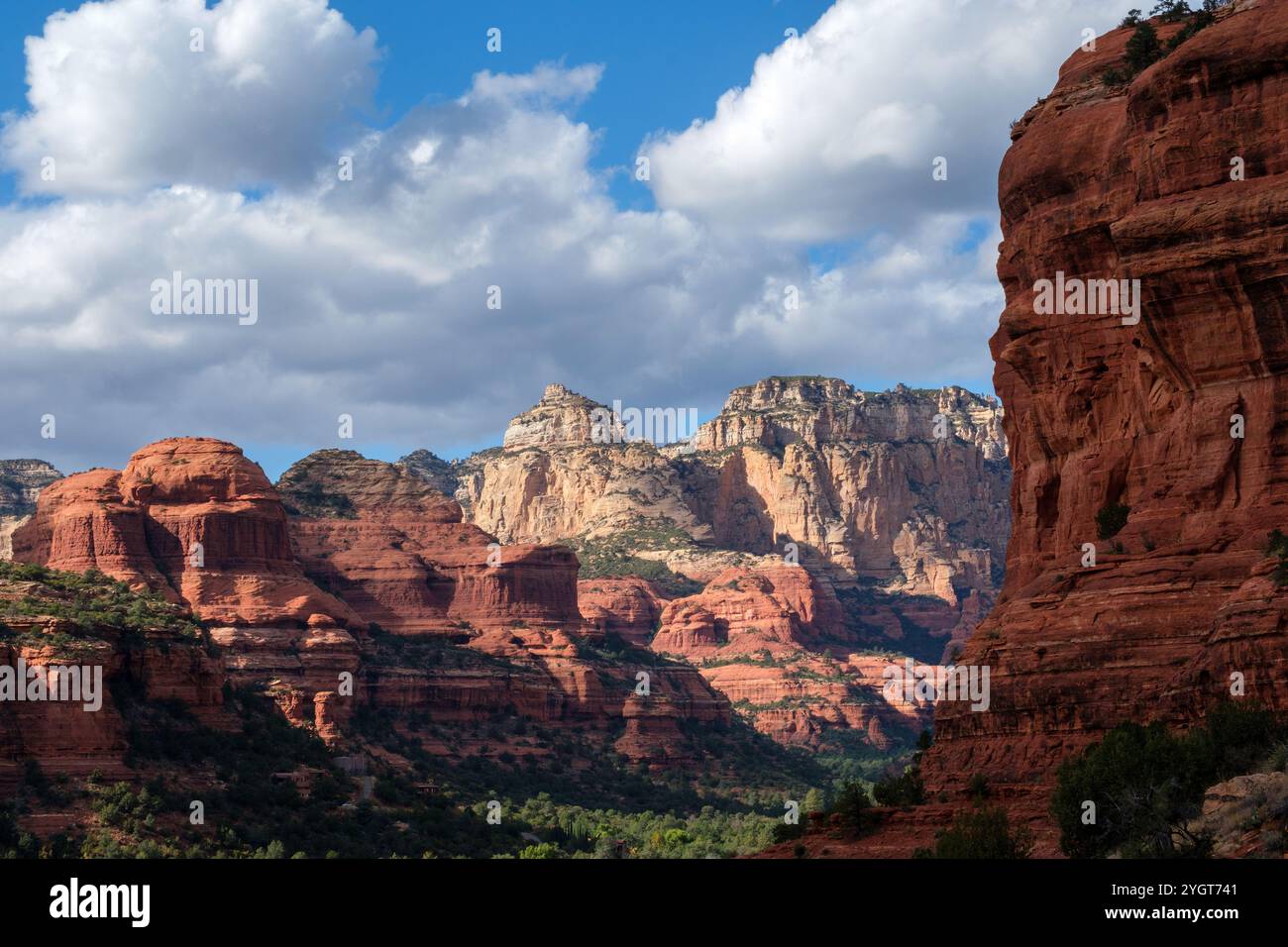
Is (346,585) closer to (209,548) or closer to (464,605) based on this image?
(464,605)

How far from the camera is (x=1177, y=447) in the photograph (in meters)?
60.9

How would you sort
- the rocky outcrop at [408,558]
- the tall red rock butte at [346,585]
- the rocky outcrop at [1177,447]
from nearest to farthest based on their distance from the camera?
the rocky outcrop at [1177,447] → the tall red rock butte at [346,585] → the rocky outcrop at [408,558]

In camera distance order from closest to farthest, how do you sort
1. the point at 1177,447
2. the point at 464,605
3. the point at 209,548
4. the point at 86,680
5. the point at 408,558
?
the point at 1177,447 → the point at 86,680 → the point at 209,548 → the point at 408,558 → the point at 464,605

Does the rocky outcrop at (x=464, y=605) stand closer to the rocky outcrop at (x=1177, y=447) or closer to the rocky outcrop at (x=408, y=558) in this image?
the rocky outcrop at (x=408, y=558)

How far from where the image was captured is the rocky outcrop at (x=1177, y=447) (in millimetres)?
55438

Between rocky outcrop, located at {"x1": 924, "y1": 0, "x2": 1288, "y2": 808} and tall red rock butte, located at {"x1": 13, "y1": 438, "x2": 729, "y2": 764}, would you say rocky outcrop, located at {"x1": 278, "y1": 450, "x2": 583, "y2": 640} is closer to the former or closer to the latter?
tall red rock butte, located at {"x1": 13, "y1": 438, "x2": 729, "y2": 764}

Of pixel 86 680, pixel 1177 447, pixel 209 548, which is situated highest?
pixel 209 548

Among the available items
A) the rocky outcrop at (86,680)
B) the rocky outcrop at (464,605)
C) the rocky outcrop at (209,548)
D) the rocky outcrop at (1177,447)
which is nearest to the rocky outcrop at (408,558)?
the rocky outcrop at (464,605)

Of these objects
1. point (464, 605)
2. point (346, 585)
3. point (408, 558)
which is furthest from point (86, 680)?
point (464, 605)

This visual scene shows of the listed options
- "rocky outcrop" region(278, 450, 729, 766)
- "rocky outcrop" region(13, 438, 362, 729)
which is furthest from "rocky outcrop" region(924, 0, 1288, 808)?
"rocky outcrop" region(278, 450, 729, 766)

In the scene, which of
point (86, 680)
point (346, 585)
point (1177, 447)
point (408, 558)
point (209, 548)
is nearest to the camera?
point (1177, 447)

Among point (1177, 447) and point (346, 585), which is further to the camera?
point (346, 585)

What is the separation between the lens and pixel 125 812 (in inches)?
3514

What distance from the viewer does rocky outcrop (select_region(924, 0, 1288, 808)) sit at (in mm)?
55438
